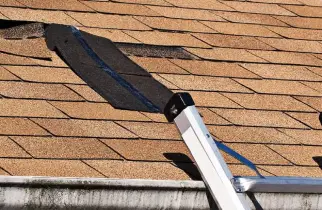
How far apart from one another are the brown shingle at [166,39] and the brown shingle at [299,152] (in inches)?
44.8

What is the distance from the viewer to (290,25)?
6.73 m

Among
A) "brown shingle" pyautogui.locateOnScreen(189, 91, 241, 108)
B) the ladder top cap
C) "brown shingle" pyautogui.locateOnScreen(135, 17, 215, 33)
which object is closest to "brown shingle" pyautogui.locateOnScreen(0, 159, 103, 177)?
the ladder top cap

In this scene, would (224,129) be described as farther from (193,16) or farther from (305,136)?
(193,16)

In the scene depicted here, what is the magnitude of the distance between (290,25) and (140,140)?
6.70ft

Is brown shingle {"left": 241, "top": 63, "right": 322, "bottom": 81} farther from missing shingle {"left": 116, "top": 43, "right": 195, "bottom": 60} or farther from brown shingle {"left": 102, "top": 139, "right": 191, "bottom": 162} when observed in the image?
brown shingle {"left": 102, "top": 139, "right": 191, "bottom": 162}

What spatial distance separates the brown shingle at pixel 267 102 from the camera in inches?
225

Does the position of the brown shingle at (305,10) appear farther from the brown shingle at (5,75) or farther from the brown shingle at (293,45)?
the brown shingle at (5,75)

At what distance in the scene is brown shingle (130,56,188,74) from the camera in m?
5.86

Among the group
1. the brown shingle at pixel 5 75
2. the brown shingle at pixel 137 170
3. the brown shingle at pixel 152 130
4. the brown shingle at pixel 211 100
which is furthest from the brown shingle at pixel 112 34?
the brown shingle at pixel 137 170

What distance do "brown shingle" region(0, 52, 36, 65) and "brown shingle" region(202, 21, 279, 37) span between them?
1369 millimetres

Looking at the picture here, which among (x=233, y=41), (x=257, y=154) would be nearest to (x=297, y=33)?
(x=233, y=41)

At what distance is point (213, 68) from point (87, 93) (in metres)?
0.92

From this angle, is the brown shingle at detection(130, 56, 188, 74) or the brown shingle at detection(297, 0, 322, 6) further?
the brown shingle at detection(297, 0, 322, 6)

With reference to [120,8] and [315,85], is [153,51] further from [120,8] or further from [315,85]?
[315,85]
